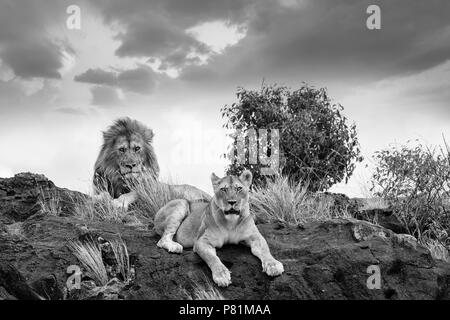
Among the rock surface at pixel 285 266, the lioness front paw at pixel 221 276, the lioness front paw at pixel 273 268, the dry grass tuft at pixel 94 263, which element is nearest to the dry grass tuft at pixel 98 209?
the rock surface at pixel 285 266

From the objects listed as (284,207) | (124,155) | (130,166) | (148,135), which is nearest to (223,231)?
(284,207)

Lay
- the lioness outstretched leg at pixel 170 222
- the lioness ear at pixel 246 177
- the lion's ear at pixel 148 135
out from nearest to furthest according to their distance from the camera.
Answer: the lioness ear at pixel 246 177 < the lioness outstretched leg at pixel 170 222 < the lion's ear at pixel 148 135

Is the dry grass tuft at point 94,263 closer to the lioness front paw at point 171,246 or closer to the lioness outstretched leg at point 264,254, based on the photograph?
the lioness front paw at point 171,246

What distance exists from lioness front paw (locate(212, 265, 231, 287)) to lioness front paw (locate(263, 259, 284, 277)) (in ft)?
1.49

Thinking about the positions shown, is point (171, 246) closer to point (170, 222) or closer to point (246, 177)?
point (170, 222)

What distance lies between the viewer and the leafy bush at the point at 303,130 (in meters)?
16.9

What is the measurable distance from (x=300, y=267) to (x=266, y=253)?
0.45 metres

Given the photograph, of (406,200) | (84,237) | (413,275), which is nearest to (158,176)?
(84,237)

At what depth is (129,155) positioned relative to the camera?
12359 millimetres

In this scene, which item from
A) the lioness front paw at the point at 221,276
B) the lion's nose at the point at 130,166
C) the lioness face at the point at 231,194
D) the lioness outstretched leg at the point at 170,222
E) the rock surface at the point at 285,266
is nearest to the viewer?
the lioness front paw at the point at 221,276

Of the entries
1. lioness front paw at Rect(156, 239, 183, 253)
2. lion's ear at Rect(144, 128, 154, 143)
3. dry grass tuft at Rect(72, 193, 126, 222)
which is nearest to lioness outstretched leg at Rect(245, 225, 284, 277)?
lioness front paw at Rect(156, 239, 183, 253)

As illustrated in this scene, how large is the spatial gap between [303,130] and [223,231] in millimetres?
9267
